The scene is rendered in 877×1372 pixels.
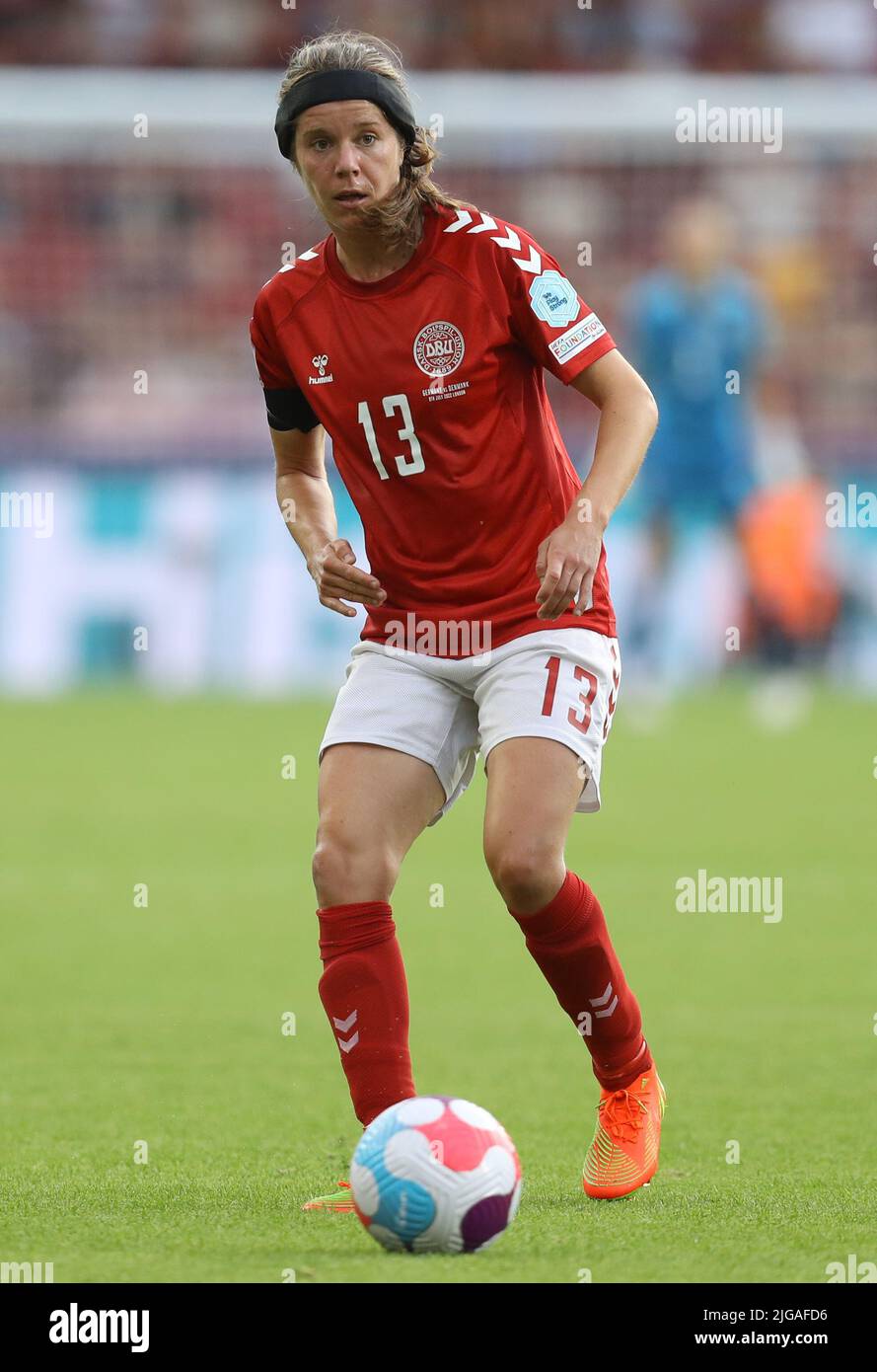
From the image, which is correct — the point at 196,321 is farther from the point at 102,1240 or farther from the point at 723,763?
the point at 102,1240

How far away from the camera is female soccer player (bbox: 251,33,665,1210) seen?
420 cm

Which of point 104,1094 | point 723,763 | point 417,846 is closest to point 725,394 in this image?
point 723,763

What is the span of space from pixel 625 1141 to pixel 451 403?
5.03ft

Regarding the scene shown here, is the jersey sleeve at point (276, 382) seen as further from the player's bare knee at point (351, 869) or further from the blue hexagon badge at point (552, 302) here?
the player's bare knee at point (351, 869)

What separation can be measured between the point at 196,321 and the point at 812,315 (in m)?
5.50

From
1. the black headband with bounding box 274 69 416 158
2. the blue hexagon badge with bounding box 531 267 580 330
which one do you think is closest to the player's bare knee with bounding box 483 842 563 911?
the blue hexagon badge with bounding box 531 267 580 330

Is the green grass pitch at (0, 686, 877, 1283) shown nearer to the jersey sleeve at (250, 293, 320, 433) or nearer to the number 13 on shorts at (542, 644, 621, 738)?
the number 13 on shorts at (542, 644, 621, 738)

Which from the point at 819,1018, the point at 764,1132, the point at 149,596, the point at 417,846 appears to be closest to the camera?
the point at 764,1132

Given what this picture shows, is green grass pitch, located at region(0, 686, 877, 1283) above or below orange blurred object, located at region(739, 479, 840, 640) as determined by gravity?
below

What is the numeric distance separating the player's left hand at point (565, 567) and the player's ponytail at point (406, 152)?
0.74 meters

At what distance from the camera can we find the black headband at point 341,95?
4.19m

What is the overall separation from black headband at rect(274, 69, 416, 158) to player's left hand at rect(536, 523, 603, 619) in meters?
0.91

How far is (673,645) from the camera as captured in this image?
51.4 feet

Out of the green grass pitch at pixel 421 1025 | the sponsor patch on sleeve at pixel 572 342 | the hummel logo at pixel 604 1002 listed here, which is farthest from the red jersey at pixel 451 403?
the green grass pitch at pixel 421 1025
